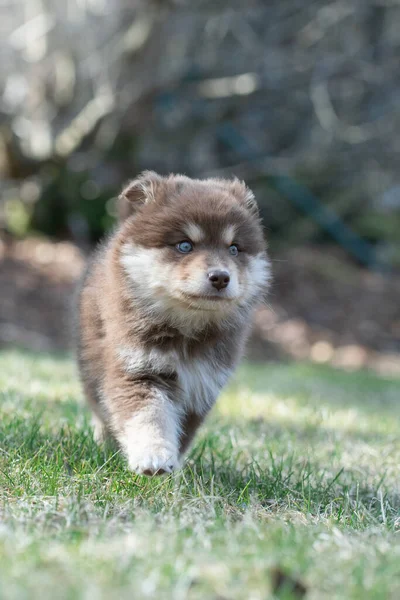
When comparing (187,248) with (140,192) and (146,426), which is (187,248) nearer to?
(140,192)

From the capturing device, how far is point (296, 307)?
13.3 m

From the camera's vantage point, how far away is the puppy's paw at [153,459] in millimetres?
3377

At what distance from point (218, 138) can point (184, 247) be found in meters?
11.0

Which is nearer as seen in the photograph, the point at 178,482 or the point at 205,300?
the point at 178,482

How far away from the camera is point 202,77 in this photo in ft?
43.0

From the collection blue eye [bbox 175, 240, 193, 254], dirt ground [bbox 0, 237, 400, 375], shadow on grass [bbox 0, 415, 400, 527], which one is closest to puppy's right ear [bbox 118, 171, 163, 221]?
blue eye [bbox 175, 240, 193, 254]

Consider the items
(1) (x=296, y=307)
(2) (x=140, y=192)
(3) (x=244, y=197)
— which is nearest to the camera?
(2) (x=140, y=192)

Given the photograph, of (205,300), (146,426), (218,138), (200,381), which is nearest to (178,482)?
(146,426)

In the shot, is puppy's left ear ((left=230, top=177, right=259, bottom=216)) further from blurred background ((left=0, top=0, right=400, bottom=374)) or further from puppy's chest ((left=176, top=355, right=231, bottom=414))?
blurred background ((left=0, top=0, right=400, bottom=374))

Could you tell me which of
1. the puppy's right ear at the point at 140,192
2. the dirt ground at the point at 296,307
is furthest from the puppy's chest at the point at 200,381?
the dirt ground at the point at 296,307

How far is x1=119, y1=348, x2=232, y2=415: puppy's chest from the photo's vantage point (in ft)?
12.5

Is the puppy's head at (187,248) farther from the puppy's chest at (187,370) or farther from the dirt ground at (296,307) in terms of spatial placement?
the dirt ground at (296,307)

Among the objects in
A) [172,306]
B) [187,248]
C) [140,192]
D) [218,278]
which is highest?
[140,192]

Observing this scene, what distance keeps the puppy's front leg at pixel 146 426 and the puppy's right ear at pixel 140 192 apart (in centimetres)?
93
